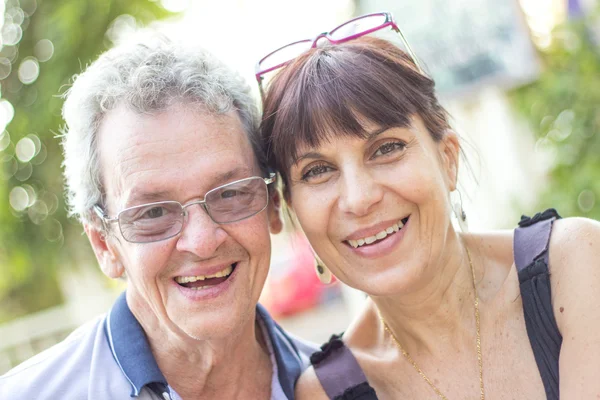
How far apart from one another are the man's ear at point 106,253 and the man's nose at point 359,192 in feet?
3.05

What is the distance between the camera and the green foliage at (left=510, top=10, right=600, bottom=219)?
5.02m

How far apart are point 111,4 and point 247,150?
123 inches

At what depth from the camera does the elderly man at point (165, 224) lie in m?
2.46

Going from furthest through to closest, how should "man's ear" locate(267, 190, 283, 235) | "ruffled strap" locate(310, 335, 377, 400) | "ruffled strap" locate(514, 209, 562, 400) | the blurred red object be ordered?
1. the blurred red object
2. "man's ear" locate(267, 190, 283, 235)
3. "ruffled strap" locate(310, 335, 377, 400)
4. "ruffled strap" locate(514, 209, 562, 400)

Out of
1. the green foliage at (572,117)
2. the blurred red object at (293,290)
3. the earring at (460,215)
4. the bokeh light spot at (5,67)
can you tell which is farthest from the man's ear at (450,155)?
the blurred red object at (293,290)

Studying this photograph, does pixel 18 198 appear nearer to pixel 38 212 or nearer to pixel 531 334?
pixel 38 212

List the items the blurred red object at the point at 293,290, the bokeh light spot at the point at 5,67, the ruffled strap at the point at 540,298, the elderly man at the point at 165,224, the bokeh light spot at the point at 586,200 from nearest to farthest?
the ruffled strap at the point at 540,298 → the elderly man at the point at 165,224 → the bokeh light spot at the point at 586,200 → the bokeh light spot at the point at 5,67 → the blurred red object at the point at 293,290

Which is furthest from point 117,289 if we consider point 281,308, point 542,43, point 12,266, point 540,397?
point 540,397

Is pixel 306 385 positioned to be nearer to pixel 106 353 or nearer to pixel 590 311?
pixel 106 353

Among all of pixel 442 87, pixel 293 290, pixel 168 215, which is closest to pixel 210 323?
pixel 168 215

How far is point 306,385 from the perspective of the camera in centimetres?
272

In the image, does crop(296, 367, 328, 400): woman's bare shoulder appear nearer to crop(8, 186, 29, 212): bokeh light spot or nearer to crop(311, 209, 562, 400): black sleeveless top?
crop(311, 209, 562, 400): black sleeveless top

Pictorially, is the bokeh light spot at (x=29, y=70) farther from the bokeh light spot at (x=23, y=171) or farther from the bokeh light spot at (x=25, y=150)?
the bokeh light spot at (x=23, y=171)

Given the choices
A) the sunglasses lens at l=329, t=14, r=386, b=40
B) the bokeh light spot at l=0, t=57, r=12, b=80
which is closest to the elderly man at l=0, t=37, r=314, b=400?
the sunglasses lens at l=329, t=14, r=386, b=40
